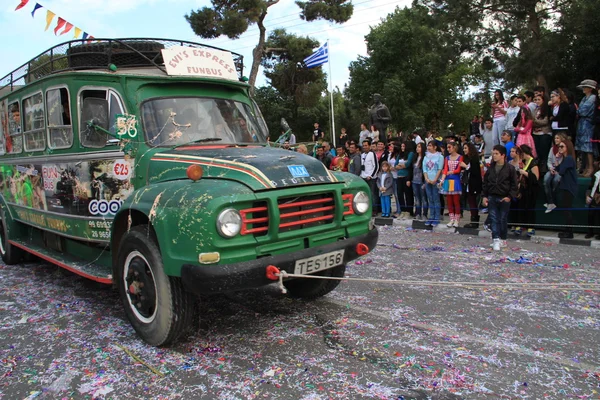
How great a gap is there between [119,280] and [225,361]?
134 cm

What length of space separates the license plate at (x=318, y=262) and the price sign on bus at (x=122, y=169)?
6.52ft

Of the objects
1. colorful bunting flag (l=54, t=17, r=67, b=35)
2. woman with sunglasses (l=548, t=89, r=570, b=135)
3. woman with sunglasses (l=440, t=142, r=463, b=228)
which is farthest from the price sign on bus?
woman with sunglasses (l=548, t=89, r=570, b=135)

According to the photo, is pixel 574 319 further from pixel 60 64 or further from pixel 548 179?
pixel 60 64

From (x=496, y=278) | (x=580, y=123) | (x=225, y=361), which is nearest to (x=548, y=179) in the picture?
(x=580, y=123)

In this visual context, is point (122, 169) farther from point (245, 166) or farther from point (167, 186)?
point (245, 166)

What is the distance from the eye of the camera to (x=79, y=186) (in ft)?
17.0

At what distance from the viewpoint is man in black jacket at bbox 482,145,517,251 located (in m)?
7.76

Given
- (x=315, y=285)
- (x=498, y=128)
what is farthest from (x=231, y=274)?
(x=498, y=128)

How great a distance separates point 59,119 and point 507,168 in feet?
21.5

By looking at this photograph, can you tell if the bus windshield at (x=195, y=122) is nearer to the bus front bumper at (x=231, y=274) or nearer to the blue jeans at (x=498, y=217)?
the bus front bumper at (x=231, y=274)

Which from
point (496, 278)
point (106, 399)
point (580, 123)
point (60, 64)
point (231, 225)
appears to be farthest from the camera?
point (580, 123)

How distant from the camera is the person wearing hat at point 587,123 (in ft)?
31.0

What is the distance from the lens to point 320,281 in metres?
5.21

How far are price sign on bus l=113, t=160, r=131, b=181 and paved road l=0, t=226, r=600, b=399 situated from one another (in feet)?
4.91
